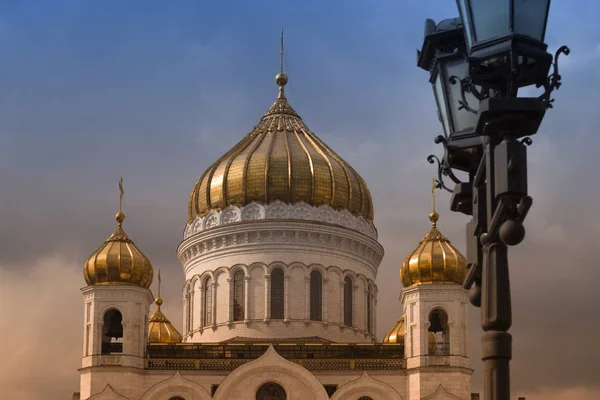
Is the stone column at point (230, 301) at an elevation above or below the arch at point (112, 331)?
above

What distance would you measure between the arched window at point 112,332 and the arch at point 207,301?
398 cm

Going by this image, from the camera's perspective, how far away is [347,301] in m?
46.7

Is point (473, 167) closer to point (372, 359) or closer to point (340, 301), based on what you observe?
point (372, 359)

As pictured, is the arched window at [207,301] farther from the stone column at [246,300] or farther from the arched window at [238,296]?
the stone column at [246,300]

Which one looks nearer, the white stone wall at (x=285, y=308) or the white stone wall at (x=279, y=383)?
the white stone wall at (x=279, y=383)

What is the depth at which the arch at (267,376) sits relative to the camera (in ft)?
134

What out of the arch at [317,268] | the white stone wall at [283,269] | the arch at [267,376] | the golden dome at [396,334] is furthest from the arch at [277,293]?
the arch at [267,376]

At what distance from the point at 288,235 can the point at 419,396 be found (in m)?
8.87

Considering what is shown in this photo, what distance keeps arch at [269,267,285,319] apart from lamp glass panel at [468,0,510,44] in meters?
37.0

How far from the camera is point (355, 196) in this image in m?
48.5

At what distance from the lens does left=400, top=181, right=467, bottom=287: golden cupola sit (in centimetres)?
4250

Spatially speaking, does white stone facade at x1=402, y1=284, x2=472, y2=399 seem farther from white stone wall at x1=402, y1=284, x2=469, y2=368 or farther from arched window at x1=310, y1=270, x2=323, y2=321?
arched window at x1=310, y1=270, x2=323, y2=321

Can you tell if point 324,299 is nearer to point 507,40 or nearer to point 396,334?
point 396,334

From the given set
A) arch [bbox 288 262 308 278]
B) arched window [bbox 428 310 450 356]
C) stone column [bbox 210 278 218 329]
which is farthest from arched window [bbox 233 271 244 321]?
arched window [bbox 428 310 450 356]
